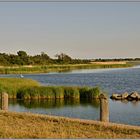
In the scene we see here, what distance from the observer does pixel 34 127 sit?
13.4 metres

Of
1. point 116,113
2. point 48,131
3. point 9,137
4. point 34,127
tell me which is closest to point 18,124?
point 34,127

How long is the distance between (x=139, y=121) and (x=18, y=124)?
356 inches

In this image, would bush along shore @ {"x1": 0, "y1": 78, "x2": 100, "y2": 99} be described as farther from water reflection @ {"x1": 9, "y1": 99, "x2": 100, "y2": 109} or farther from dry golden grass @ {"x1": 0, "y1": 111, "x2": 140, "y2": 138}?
dry golden grass @ {"x1": 0, "y1": 111, "x2": 140, "y2": 138}

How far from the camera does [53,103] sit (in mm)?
31672

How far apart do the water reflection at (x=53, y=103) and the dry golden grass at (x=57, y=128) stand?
1418 cm

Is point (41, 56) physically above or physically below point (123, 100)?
above

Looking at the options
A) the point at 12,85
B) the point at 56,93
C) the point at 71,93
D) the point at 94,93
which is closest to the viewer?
the point at 56,93

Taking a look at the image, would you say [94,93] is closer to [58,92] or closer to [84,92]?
[84,92]

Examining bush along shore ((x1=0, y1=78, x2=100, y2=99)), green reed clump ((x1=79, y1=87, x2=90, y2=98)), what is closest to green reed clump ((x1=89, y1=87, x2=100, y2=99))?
bush along shore ((x1=0, y1=78, x2=100, y2=99))

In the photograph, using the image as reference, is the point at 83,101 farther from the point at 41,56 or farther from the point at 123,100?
the point at 41,56

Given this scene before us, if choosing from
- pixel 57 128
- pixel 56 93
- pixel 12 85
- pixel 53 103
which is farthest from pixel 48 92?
pixel 57 128

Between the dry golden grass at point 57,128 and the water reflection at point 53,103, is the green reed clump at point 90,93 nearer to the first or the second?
the water reflection at point 53,103

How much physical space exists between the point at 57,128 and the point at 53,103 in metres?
18.4

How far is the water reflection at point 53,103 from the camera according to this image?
98.5 ft
